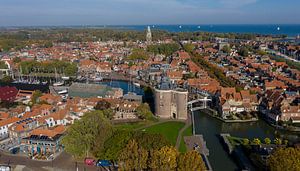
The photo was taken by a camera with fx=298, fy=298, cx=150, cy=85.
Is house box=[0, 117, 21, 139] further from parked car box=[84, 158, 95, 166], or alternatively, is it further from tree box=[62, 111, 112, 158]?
parked car box=[84, 158, 95, 166]

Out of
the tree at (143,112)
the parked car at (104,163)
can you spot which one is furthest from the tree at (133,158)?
the tree at (143,112)

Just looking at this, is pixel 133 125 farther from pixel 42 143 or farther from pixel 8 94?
pixel 8 94

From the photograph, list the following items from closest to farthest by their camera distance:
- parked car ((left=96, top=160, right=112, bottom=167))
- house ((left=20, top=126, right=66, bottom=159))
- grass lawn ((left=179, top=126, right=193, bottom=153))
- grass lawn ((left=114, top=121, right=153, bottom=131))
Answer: parked car ((left=96, top=160, right=112, bottom=167)) < house ((left=20, top=126, right=66, bottom=159)) < grass lawn ((left=179, top=126, right=193, bottom=153)) < grass lawn ((left=114, top=121, right=153, bottom=131))

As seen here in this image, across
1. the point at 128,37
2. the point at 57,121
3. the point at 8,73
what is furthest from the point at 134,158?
the point at 128,37

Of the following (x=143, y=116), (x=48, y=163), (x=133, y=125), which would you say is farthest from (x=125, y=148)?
(x=143, y=116)

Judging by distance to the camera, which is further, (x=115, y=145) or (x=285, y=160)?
(x=115, y=145)

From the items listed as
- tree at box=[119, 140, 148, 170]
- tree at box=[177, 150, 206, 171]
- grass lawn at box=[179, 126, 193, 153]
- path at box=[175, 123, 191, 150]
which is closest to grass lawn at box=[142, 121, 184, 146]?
path at box=[175, 123, 191, 150]

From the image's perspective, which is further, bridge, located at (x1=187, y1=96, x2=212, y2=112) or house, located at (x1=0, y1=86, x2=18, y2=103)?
house, located at (x1=0, y1=86, x2=18, y2=103)
